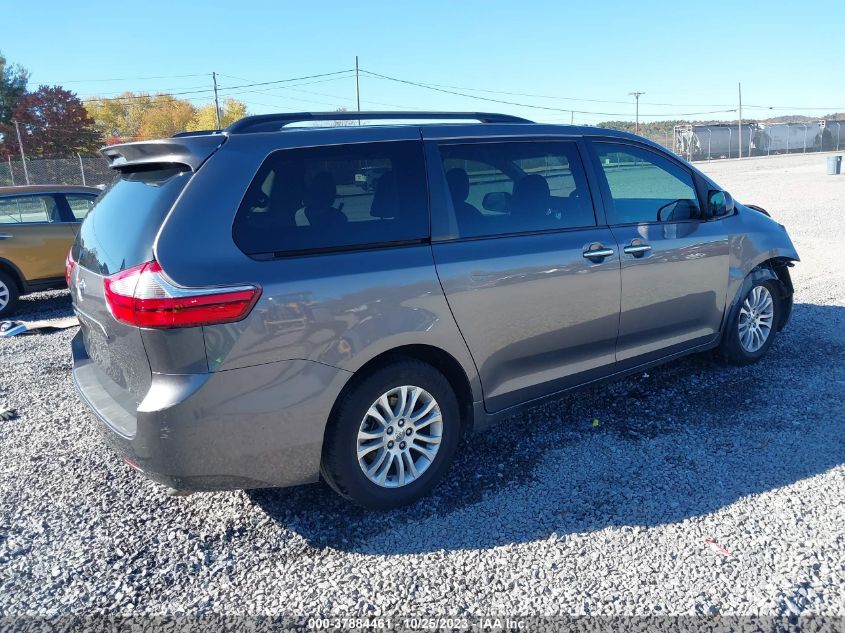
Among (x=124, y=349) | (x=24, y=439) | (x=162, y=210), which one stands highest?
(x=162, y=210)

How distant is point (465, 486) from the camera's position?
12.3 ft

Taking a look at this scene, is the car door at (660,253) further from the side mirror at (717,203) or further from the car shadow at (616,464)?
the car shadow at (616,464)

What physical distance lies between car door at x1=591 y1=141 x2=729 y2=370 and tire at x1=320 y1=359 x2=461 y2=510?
1442 millimetres

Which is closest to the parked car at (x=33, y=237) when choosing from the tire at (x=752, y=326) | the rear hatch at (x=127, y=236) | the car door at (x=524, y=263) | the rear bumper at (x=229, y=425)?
the rear hatch at (x=127, y=236)

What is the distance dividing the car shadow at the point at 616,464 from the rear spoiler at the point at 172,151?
183 centimetres

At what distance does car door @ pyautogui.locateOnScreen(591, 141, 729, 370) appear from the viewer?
432 centimetres

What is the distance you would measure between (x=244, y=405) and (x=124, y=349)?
0.62 metres

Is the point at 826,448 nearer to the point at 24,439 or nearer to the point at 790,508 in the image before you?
the point at 790,508

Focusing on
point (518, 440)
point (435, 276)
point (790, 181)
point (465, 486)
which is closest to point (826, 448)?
point (518, 440)

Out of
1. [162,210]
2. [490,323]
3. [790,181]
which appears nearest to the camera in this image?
[162,210]

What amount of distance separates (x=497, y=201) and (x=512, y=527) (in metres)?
1.77

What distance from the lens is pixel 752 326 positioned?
17.6 feet

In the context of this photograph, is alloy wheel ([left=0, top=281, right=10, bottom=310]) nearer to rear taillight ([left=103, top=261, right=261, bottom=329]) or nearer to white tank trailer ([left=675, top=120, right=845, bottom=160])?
rear taillight ([left=103, top=261, right=261, bottom=329])

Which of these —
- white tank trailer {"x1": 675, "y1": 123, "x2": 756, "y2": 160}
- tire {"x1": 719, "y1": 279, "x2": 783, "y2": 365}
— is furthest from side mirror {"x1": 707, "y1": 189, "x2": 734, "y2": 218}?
white tank trailer {"x1": 675, "y1": 123, "x2": 756, "y2": 160}
